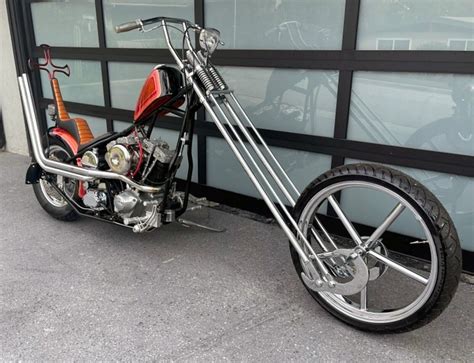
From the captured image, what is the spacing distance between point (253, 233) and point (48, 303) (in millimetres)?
1502

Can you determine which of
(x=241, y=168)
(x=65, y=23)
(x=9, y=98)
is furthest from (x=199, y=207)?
(x=9, y=98)

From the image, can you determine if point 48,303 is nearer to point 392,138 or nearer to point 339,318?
point 339,318

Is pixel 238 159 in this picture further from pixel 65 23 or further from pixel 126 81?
pixel 65 23

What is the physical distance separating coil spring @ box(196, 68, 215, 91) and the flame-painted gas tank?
215 millimetres

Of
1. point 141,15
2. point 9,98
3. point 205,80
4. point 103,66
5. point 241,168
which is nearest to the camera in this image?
point 205,80

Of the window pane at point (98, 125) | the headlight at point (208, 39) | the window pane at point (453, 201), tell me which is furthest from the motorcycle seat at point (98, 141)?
the window pane at point (453, 201)

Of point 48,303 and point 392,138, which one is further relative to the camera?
point 392,138

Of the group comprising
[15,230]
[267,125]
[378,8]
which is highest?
[378,8]

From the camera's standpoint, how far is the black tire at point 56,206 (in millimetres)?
3283

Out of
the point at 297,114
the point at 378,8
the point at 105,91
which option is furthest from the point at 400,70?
the point at 105,91

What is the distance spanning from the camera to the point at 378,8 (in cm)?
269

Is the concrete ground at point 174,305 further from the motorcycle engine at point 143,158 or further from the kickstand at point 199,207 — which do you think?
the motorcycle engine at point 143,158

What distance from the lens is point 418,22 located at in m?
2.58

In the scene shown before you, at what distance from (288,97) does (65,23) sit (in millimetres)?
2916
